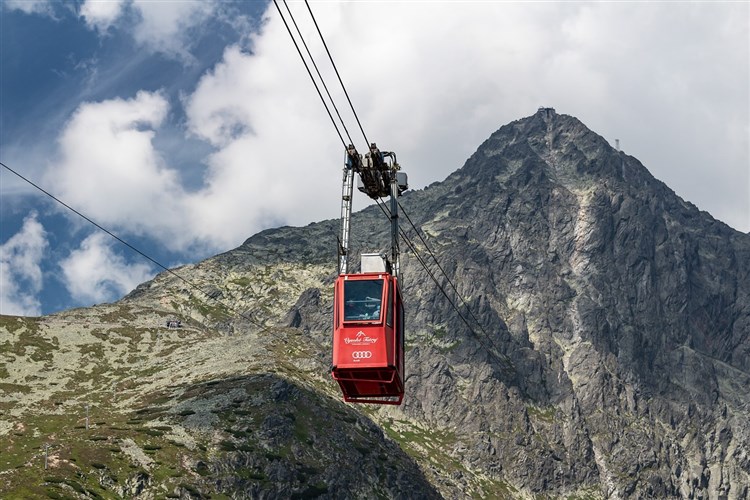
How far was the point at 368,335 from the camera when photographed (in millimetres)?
51625

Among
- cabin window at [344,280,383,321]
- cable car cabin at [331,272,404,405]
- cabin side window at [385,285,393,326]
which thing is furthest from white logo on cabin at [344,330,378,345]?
cabin side window at [385,285,393,326]

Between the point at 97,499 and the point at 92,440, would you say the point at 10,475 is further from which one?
the point at 92,440

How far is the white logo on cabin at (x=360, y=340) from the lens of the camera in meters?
51.5

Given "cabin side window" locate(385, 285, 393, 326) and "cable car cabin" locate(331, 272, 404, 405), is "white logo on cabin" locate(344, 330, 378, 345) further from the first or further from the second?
"cabin side window" locate(385, 285, 393, 326)

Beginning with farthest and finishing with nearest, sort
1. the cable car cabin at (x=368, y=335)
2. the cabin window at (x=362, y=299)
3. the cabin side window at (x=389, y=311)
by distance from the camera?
the cabin window at (x=362, y=299) < the cabin side window at (x=389, y=311) < the cable car cabin at (x=368, y=335)

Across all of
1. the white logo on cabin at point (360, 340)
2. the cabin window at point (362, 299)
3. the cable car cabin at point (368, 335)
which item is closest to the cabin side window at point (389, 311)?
the cable car cabin at point (368, 335)

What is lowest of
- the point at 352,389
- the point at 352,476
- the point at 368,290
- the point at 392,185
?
the point at 352,476

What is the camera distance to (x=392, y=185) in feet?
181

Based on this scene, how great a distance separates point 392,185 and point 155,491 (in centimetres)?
10718

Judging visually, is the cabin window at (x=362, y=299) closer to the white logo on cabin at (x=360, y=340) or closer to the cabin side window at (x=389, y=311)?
the cabin side window at (x=389, y=311)

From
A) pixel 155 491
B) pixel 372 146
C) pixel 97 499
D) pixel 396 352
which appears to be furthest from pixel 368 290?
pixel 155 491

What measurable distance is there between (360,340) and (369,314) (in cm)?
179

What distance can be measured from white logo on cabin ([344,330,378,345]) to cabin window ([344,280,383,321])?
104cm

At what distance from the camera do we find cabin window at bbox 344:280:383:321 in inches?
2051
